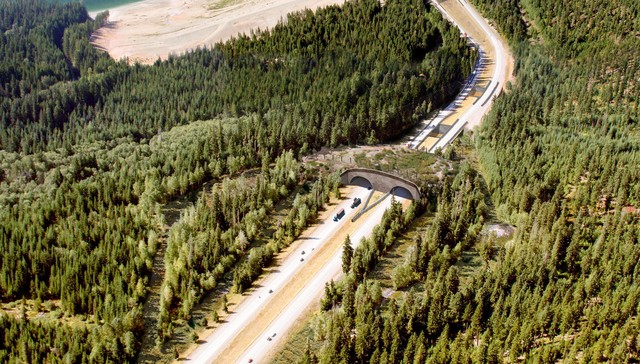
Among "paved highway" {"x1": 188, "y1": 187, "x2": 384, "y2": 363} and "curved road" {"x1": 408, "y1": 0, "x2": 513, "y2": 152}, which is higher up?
"curved road" {"x1": 408, "y1": 0, "x2": 513, "y2": 152}

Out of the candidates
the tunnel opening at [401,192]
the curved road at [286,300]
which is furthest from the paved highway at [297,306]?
the tunnel opening at [401,192]

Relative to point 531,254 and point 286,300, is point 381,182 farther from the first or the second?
point 286,300

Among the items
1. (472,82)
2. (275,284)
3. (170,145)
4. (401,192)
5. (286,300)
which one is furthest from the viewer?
(472,82)

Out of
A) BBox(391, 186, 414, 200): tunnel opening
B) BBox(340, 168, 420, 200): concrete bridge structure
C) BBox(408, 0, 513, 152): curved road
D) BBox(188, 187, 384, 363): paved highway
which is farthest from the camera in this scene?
BBox(408, 0, 513, 152): curved road

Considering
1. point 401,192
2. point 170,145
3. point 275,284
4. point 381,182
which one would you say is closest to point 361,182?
point 381,182

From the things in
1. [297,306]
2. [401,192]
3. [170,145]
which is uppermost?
[170,145]

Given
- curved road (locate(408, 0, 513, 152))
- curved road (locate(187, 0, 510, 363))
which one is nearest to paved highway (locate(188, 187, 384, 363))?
curved road (locate(187, 0, 510, 363))

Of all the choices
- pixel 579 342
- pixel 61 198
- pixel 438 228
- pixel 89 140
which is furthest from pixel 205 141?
pixel 579 342

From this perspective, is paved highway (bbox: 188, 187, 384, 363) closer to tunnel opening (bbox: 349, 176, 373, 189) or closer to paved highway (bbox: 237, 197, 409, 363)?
paved highway (bbox: 237, 197, 409, 363)
